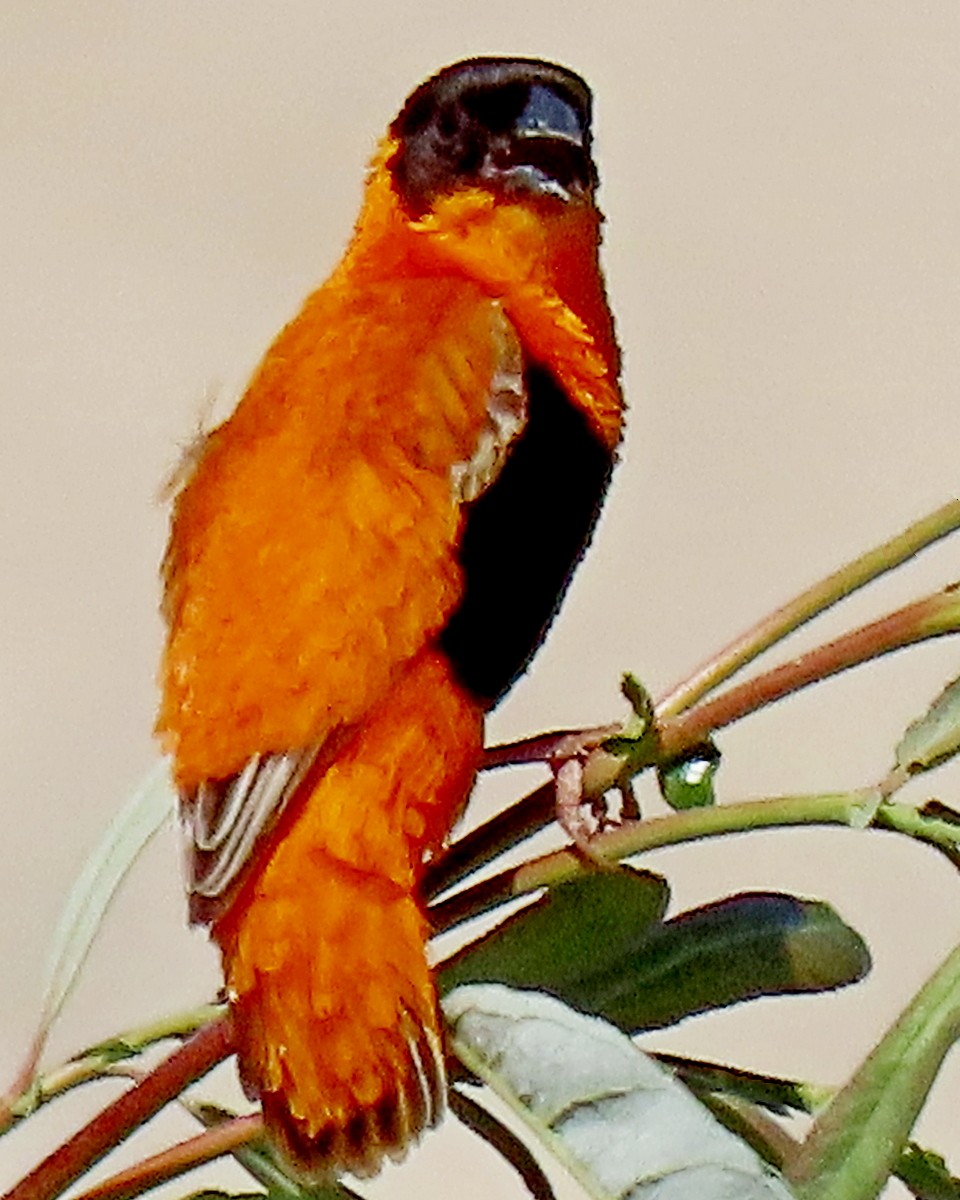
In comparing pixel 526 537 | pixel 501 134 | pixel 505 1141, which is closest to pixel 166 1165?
pixel 505 1141

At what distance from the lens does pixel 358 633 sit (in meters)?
0.80

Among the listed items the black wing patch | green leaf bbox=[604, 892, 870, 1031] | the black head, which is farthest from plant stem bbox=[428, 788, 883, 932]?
the black head

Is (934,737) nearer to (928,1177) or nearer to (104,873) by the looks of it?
(928,1177)

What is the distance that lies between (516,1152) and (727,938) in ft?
0.36

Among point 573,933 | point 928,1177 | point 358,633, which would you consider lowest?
point 928,1177

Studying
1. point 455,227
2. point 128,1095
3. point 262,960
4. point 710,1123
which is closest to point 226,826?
point 262,960

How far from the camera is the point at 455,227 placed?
3.77ft

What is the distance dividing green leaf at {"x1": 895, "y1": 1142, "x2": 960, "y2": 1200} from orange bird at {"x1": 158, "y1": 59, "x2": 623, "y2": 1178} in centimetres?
16

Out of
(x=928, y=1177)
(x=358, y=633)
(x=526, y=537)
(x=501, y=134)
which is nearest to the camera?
(x=928, y=1177)

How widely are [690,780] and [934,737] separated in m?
0.09

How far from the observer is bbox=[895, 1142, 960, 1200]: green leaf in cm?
70

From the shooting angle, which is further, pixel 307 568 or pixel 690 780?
pixel 307 568

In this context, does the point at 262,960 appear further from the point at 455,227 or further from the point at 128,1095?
the point at 455,227

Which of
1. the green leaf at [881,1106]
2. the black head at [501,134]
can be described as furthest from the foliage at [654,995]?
the black head at [501,134]
